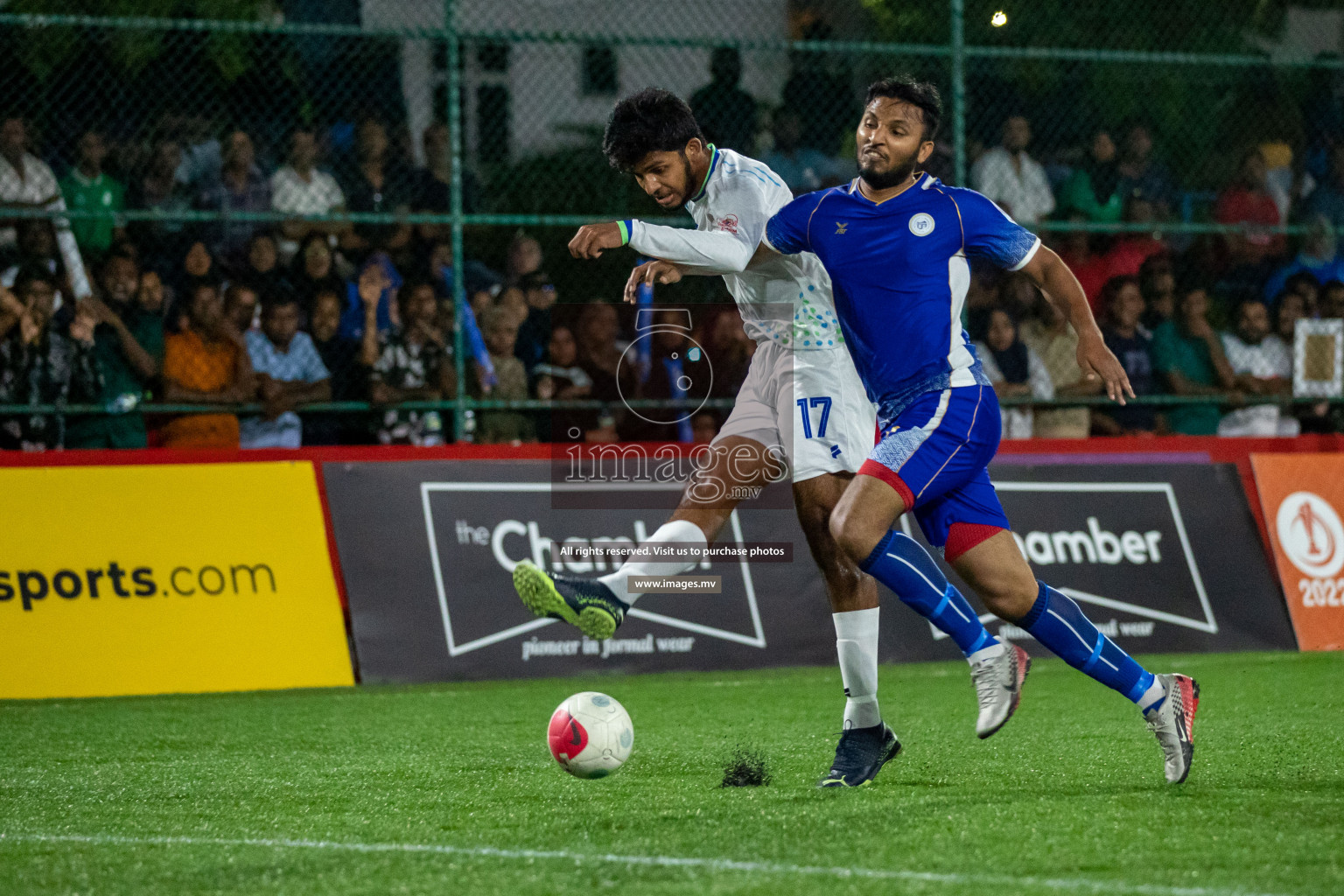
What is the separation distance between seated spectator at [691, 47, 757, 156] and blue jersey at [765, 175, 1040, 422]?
5709mm

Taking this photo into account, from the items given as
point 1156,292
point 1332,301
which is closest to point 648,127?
point 1156,292

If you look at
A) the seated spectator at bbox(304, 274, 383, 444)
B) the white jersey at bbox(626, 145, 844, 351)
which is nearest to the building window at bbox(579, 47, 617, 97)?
the seated spectator at bbox(304, 274, 383, 444)

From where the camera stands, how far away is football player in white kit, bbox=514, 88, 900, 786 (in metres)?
5.19

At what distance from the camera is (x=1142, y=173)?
38.0ft

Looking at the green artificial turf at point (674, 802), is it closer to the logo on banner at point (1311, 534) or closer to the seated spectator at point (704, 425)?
the logo on banner at point (1311, 534)

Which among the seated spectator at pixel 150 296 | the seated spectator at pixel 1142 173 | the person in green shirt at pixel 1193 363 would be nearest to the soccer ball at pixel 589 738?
the seated spectator at pixel 150 296

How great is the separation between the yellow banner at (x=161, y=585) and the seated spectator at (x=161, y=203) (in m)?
1.67

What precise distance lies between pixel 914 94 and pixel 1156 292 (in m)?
6.64

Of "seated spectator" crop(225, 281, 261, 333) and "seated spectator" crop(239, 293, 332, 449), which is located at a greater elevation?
"seated spectator" crop(225, 281, 261, 333)

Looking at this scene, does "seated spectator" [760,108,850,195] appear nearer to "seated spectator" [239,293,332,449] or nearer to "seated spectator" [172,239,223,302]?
"seated spectator" [239,293,332,449]

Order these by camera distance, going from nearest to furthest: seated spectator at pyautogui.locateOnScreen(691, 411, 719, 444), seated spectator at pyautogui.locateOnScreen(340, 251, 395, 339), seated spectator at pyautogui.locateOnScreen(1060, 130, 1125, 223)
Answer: seated spectator at pyautogui.locateOnScreen(340, 251, 395, 339)
seated spectator at pyautogui.locateOnScreen(691, 411, 719, 444)
seated spectator at pyautogui.locateOnScreen(1060, 130, 1125, 223)

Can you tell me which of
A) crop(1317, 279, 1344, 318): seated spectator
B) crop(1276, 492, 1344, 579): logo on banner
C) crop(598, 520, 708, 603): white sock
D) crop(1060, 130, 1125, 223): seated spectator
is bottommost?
crop(1276, 492, 1344, 579): logo on banner

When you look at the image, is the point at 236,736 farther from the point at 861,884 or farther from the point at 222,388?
the point at 861,884

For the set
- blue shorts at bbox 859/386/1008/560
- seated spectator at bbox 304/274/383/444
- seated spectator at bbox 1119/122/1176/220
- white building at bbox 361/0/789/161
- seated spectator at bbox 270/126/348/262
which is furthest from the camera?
seated spectator at bbox 1119/122/1176/220
